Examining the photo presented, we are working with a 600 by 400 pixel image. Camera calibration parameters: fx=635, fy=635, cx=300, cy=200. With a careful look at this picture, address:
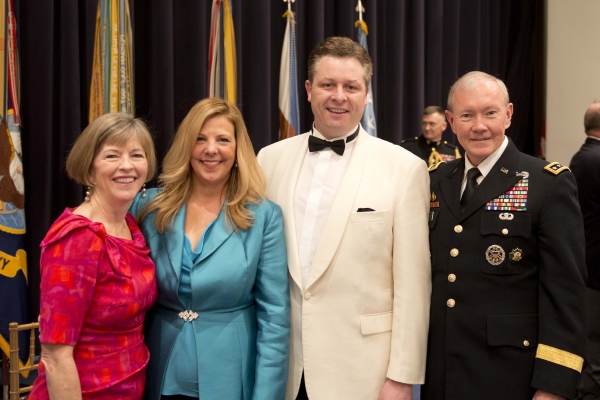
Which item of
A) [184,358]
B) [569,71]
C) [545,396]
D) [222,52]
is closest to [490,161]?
[545,396]

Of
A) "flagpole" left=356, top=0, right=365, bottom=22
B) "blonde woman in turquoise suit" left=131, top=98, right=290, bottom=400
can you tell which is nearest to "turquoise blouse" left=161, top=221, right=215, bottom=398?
"blonde woman in turquoise suit" left=131, top=98, right=290, bottom=400

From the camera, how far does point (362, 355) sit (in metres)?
1.99

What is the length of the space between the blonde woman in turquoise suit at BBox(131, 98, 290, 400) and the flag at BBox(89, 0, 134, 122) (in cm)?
209

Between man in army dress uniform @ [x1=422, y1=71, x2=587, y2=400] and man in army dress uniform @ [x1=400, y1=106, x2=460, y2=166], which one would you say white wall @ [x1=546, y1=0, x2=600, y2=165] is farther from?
man in army dress uniform @ [x1=422, y1=71, x2=587, y2=400]

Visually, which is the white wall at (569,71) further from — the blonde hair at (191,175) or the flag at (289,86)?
the blonde hair at (191,175)

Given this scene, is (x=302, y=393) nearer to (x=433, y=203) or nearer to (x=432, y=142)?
(x=433, y=203)

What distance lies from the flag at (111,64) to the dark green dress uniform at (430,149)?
271 centimetres

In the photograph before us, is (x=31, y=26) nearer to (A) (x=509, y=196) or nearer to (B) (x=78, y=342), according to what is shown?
(B) (x=78, y=342)

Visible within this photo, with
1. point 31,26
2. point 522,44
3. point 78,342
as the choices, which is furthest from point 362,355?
point 522,44

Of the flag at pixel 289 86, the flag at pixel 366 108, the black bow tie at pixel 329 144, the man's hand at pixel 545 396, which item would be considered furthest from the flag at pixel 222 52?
the man's hand at pixel 545 396

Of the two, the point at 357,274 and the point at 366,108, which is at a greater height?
the point at 366,108

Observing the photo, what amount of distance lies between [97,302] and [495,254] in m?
1.16

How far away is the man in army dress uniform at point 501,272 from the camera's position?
1.82 m

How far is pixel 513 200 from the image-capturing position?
76.0 inches
